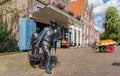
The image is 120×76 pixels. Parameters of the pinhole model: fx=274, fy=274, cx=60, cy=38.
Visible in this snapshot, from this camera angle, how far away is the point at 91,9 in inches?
2126

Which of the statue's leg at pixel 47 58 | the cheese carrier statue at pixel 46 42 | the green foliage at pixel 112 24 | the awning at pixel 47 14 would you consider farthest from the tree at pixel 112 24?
the statue's leg at pixel 47 58

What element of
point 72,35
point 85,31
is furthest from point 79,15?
point 72,35

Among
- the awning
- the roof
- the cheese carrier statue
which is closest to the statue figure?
the cheese carrier statue

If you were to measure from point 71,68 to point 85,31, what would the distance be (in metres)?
35.9

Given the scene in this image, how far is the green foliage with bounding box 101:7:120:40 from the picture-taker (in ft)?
189

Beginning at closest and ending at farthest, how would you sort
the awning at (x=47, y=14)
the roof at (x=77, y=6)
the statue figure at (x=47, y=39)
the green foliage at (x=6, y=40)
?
the statue figure at (x=47, y=39) < the green foliage at (x=6, y=40) < the awning at (x=47, y=14) < the roof at (x=77, y=6)

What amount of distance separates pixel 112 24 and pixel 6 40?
138 ft

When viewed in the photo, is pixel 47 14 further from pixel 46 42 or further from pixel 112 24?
pixel 112 24

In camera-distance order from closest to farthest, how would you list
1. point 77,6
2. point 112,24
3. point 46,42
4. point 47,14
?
point 46,42, point 47,14, point 77,6, point 112,24

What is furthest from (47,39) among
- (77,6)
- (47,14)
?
(77,6)

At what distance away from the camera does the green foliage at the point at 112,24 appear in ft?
189

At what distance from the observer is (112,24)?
58.9 m

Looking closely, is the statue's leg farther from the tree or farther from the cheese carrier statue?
the tree

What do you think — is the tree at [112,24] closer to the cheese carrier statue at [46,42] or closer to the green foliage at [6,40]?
the green foliage at [6,40]
